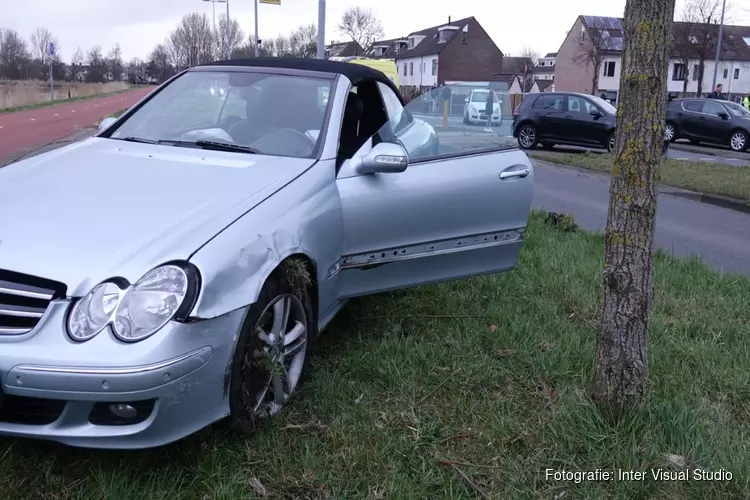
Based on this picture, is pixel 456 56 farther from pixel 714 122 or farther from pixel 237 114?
pixel 237 114

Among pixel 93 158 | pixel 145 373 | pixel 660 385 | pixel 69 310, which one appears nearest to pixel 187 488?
pixel 145 373

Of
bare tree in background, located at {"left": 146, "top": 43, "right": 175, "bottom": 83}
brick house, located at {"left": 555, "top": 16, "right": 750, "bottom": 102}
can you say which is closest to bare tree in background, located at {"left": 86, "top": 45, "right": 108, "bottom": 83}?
bare tree in background, located at {"left": 146, "top": 43, "right": 175, "bottom": 83}

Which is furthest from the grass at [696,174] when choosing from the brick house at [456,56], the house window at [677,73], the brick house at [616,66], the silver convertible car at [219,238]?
the brick house at [456,56]

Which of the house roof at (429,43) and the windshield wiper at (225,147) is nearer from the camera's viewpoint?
the windshield wiper at (225,147)

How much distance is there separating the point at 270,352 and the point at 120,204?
89 cm

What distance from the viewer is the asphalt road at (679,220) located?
6.82 m

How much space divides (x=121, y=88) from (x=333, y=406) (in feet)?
259

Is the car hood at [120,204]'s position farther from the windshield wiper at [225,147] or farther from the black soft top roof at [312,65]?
the black soft top roof at [312,65]

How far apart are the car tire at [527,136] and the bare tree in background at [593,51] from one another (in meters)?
39.7

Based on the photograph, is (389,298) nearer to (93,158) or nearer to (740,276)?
(93,158)

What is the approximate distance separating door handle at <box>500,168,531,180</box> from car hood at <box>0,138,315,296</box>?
50.6 inches

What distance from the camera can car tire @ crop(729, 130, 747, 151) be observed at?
19.8 m

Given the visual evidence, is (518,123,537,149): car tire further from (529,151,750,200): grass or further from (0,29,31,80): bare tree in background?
(0,29,31,80): bare tree in background

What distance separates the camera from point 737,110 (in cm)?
2042
